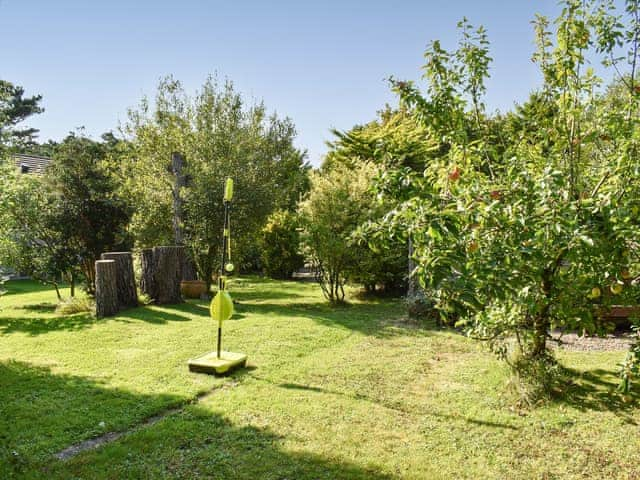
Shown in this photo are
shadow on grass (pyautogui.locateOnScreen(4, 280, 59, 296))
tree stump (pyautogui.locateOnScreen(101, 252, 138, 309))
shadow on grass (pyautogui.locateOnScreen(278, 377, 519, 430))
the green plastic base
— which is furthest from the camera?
shadow on grass (pyautogui.locateOnScreen(4, 280, 59, 296))

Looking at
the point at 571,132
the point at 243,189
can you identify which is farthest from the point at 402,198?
the point at 243,189

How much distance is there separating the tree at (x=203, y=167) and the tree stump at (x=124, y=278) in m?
2.25

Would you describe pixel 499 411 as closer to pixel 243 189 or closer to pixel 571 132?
pixel 571 132

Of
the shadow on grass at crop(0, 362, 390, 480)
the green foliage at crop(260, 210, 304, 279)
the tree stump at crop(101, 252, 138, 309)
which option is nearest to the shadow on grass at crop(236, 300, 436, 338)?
the tree stump at crop(101, 252, 138, 309)

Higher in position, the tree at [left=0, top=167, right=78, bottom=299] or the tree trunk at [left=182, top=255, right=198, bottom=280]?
the tree at [left=0, top=167, right=78, bottom=299]

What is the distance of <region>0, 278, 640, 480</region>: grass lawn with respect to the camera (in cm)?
339

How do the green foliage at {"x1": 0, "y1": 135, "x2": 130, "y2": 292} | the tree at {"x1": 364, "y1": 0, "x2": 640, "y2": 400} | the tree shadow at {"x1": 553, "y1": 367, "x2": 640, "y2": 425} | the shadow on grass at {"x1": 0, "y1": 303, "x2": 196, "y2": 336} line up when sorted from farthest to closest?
the green foliage at {"x1": 0, "y1": 135, "x2": 130, "y2": 292}
the shadow on grass at {"x1": 0, "y1": 303, "x2": 196, "y2": 336}
the tree shadow at {"x1": 553, "y1": 367, "x2": 640, "y2": 425}
the tree at {"x1": 364, "y1": 0, "x2": 640, "y2": 400}

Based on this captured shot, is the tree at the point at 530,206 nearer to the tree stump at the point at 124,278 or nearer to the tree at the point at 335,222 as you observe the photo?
the tree at the point at 335,222

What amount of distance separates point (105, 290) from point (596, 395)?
872cm

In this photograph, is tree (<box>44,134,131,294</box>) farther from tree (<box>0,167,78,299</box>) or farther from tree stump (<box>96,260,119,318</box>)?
tree stump (<box>96,260,119,318</box>)

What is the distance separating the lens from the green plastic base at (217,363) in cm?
545

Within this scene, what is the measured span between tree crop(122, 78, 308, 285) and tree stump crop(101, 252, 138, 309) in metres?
2.25

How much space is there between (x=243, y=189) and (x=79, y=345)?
5719 millimetres

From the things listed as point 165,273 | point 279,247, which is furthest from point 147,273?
point 279,247
